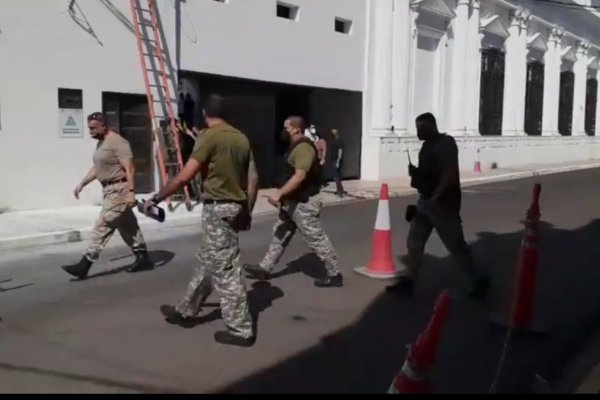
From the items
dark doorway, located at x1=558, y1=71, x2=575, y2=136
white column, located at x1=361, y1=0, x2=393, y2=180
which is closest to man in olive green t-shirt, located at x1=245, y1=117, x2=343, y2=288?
white column, located at x1=361, y1=0, x2=393, y2=180

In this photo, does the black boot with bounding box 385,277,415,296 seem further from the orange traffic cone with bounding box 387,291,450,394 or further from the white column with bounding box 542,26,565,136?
the white column with bounding box 542,26,565,136

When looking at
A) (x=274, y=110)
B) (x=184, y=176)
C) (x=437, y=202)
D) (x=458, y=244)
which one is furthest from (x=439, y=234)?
(x=274, y=110)

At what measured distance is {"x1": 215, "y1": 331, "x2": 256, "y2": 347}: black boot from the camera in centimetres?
575

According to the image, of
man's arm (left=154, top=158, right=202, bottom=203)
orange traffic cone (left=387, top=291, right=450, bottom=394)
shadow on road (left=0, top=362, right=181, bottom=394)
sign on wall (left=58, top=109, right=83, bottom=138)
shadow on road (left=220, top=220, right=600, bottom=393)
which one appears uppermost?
sign on wall (left=58, top=109, right=83, bottom=138)

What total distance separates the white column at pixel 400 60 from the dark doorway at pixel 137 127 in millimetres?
10249

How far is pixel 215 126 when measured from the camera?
5.76 metres

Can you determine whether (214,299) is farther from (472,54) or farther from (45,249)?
(472,54)

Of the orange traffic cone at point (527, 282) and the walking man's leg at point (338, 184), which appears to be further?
the walking man's leg at point (338, 184)

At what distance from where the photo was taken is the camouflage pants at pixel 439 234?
7352 mm

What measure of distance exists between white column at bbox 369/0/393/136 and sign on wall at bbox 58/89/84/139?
11066 mm

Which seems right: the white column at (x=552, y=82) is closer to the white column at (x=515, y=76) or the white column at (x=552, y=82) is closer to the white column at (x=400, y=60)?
the white column at (x=515, y=76)

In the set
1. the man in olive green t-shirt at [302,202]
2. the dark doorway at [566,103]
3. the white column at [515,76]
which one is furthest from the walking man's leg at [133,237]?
the dark doorway at [566,103]

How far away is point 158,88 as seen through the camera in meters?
15.3

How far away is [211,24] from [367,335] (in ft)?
38.6
